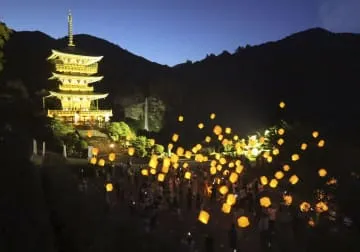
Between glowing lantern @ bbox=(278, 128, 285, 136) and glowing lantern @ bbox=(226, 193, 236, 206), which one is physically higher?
glowing lantern @ bbox=(278, 128, 285, 136)

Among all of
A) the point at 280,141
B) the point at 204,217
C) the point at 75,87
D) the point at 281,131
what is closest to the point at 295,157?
the point at 280,141

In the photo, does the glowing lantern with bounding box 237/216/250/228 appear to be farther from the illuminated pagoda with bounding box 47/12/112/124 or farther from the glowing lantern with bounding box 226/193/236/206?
the illuminated pagoda with bounding box 47/12/112/124

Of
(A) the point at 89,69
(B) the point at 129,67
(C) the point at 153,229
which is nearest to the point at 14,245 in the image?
(C) the point at 153,229

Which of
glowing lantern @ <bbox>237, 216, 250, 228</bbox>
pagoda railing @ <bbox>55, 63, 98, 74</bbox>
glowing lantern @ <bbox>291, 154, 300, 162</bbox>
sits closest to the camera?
glowing lantern @ <bbox>237, 216, 250, 228</bbox>

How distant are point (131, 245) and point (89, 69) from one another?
24.6 metres

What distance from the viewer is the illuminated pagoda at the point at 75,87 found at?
104ft

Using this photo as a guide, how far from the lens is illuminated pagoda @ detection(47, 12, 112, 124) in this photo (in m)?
31.6

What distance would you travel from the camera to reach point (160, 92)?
50750 millimetres

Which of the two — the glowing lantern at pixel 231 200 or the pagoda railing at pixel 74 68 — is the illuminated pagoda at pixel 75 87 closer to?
the pagoda railing at pixel 74 68

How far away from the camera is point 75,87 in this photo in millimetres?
33375

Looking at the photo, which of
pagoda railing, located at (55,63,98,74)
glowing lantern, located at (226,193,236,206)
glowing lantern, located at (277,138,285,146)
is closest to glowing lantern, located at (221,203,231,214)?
glowing lantern, located at (226,193,236,206)

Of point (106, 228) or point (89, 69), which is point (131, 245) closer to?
point (106, 228)

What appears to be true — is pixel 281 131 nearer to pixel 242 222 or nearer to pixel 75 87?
pixel 242 222

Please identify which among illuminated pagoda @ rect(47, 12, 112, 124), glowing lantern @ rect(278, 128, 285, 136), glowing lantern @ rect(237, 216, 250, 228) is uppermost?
illuminated pagoda @ rect(47, 12, 112, 124)
